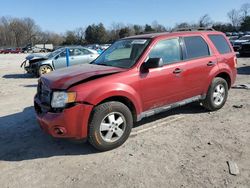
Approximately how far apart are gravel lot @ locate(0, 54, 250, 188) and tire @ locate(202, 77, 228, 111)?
0.21 m

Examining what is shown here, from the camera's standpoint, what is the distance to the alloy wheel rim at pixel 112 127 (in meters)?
4.68

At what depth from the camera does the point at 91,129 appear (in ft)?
14.8

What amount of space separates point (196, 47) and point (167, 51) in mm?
874

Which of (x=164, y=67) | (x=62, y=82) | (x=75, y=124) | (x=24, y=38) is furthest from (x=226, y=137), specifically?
(x=24, y=38)

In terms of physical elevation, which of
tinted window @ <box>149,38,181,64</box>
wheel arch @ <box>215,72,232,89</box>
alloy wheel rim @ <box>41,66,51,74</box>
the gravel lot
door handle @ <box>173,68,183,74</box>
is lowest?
the gravel lot

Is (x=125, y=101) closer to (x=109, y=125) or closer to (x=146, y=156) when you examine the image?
(x=109, y=125)

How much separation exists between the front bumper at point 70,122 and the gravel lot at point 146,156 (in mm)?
413

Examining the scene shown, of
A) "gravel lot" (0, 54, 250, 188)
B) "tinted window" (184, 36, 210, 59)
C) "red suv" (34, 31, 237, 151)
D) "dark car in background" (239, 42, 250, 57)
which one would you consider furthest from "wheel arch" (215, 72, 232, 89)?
"dark car in background" (239, 42, 250, 57)

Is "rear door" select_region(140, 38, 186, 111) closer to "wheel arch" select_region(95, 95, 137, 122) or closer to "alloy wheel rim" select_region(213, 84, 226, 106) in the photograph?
"wheel arch" select_region(95, 95, 137, 122)

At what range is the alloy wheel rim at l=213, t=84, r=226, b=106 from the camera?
6.60 meters

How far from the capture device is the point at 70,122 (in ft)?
14.4

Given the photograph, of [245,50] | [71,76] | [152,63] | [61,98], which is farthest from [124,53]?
[245,50]

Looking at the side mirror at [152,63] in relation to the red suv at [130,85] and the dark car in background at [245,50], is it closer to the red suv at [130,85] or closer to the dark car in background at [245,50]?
the red suv at [130,85]

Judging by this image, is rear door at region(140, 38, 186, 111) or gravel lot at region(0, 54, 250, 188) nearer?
gravel lot at region(0, 54, 250, 188)
